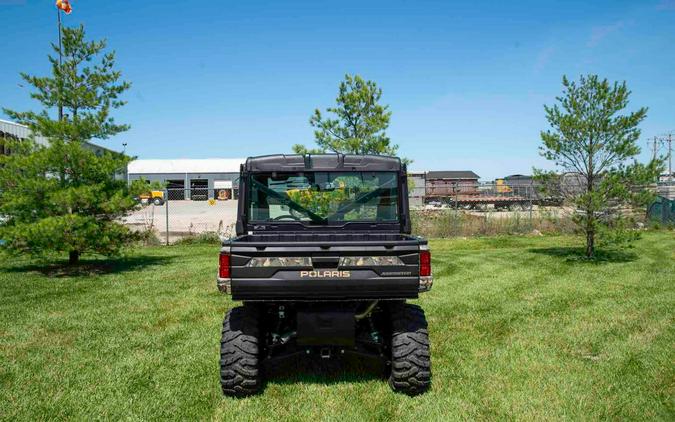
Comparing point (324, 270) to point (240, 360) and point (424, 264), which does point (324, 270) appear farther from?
point (240, 360)

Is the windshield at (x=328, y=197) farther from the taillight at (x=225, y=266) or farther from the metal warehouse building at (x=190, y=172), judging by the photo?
the metal warehouse building at (x=190, y=172)

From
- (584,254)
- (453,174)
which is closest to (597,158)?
(584,254)

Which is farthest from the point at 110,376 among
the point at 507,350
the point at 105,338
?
the point at 507,350

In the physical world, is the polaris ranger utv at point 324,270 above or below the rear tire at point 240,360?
above

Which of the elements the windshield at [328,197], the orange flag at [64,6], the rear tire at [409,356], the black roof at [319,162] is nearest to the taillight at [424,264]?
the rear tire at [409,356]

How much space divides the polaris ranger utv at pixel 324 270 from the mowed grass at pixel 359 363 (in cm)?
38

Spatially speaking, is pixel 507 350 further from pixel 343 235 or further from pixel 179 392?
pixel 179 392

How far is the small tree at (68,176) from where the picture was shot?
36.9ft

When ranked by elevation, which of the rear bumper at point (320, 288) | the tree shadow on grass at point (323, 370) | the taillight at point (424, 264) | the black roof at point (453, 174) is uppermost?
the black roof at point (453, 174)

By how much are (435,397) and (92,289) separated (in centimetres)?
760

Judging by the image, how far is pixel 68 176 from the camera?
12.2m

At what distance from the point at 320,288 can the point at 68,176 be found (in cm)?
982

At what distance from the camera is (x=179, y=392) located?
479 centimetres

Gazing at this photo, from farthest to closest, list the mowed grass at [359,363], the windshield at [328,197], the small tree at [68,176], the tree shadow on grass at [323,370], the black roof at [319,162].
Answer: the small tree at [68,176] → the windshield at [328,197] → the black roof at [319,162] → the tree shadow on grass at [323,370] → the mowed grass at [359,363]
